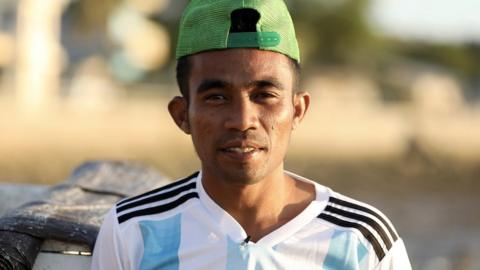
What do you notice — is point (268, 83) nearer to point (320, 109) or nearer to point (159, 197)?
point (159, 197)

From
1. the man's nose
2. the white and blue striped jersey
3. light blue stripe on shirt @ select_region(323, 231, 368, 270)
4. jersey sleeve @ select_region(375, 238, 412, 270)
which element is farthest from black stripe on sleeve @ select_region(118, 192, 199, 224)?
jersey sleeve @ select_region(375, 238, 412, 270)

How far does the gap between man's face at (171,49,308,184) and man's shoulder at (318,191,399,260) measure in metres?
0.19

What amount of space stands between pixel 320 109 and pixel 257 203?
3227cm

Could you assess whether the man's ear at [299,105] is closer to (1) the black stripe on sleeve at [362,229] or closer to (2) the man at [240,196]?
(2) the man at [240,196]

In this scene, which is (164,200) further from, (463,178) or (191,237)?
(463,178)

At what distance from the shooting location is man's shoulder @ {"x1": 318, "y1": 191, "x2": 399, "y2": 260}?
2.60 m

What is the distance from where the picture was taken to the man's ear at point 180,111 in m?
2.69

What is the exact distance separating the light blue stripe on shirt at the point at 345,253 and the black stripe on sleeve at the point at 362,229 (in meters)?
0.03

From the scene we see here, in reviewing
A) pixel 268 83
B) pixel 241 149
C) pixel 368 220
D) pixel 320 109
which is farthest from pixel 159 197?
pixel 320 109

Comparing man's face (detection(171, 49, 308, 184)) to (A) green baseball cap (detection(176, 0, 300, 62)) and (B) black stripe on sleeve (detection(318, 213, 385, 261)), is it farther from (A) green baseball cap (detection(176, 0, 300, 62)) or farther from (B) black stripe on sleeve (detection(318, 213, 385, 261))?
(B) black stripe on sleeve (detection(318, 213, 385, 261))

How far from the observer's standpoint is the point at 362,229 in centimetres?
261

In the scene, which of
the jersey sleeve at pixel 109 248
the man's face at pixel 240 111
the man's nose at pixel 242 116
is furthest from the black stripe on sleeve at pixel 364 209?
the jersey sleeve at pixel 109 248

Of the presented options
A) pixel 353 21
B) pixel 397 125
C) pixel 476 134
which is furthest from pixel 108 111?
pixel 353 21

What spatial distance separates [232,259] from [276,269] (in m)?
0.10
